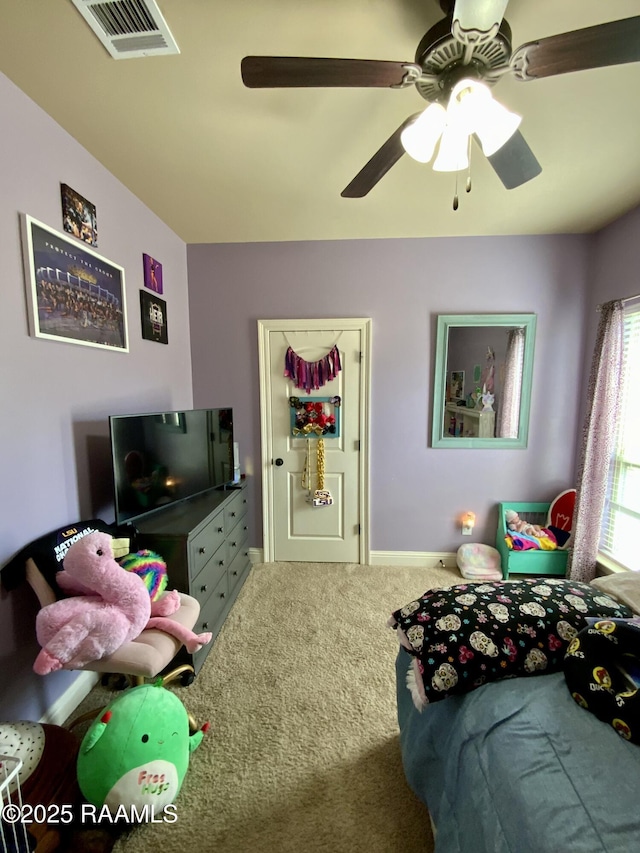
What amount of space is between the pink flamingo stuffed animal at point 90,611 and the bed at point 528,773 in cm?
101

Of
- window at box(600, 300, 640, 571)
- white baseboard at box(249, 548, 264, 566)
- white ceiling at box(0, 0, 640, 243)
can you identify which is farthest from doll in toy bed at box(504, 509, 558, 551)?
white ceiling at box(0, 0, 640, 243)

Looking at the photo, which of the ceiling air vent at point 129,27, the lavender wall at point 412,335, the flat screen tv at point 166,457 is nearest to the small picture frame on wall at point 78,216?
the ceiling air vent at point 129,27

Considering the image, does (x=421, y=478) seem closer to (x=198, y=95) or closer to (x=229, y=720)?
(x=229, y=720)

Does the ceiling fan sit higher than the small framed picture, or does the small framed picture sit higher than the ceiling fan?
the ceiling fan

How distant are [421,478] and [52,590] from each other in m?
2.35

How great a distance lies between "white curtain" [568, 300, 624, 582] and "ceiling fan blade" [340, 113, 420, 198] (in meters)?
1.77

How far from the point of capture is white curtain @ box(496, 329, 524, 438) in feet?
8.38

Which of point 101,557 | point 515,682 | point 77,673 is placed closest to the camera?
point 515,682

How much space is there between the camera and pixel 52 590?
4.22 feet

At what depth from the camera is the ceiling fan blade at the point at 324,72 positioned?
0.89 metres

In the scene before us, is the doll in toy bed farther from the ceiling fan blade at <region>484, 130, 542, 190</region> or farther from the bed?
the ceiling fan blade at <region>484, 130, 542, 190</region>

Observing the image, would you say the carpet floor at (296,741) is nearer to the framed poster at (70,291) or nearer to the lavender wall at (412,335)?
the lavender wall at (412,335)

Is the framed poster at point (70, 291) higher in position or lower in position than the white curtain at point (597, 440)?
higher

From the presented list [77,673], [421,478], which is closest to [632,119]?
[421,478]
